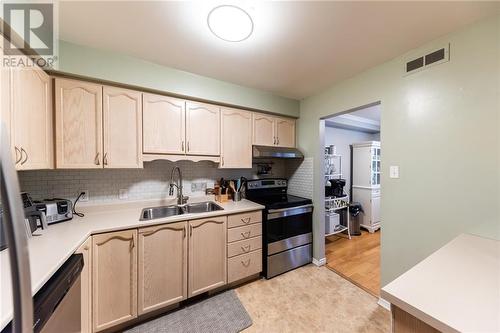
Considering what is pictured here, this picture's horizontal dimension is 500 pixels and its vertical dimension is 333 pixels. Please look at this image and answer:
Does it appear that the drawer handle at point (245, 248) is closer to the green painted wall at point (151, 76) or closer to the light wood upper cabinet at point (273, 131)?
the light wood upper cabinet at point (273, 131)

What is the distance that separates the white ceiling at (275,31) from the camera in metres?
1.19

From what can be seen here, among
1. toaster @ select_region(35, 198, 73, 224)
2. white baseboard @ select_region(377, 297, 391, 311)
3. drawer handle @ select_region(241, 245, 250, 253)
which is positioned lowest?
white baseboard @ select_region(377, 297, 391, 311)

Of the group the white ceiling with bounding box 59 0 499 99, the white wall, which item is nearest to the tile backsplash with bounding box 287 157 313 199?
the white ceiling with bounding box 59 0 499 99

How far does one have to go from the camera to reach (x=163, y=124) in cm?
195

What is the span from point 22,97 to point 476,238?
312 centimetres

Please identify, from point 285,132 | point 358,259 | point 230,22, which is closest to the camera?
point 230,22

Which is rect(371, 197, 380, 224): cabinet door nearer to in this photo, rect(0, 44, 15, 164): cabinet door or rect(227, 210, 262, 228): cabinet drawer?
rect(227, 210, 262, 228): cabinet drawer

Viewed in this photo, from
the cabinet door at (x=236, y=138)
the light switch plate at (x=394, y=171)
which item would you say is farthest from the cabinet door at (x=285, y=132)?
the light switch plate at (x=394, y=171)

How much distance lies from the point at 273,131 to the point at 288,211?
112 centimetres

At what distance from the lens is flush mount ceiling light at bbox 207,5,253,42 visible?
A: 115 cm

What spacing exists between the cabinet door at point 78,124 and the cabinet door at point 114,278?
27.5 inches

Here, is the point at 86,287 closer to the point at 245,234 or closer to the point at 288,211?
the point at 245,234

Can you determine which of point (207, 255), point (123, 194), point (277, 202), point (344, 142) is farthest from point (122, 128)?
point (344, 142)

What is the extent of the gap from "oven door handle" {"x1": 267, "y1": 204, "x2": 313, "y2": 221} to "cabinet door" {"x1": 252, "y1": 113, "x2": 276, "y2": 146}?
0.92m
